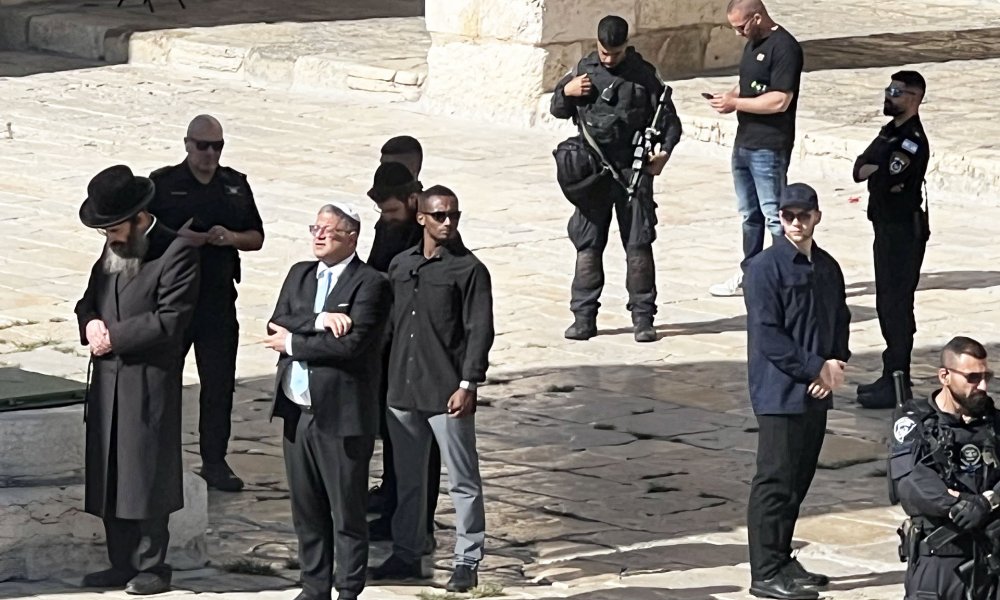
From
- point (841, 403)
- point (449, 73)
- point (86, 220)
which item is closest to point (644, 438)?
point (841, 403)

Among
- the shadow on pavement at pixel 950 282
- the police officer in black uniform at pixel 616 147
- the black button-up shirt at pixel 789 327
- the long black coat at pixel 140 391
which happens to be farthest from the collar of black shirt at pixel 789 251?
the shadow on pavement at pixel 950 282

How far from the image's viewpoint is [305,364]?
303 inches

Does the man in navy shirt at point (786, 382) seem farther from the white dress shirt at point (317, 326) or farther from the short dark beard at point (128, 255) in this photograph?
the short dark beard at point (128, 255)

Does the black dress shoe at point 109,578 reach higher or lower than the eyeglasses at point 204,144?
lower

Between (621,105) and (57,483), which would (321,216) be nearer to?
(57,483)

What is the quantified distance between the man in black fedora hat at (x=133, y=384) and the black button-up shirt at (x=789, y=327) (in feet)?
6.92

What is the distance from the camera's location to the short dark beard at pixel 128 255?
811 cm

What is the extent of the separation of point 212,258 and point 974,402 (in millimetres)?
3660

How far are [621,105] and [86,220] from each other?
168 inches

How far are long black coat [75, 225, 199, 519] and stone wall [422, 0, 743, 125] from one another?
34.3 ft

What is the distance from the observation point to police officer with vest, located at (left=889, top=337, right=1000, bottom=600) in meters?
6.98

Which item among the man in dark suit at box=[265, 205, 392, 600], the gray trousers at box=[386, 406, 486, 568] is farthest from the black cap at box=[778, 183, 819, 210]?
the man in dark suit at box=[265, 205, 392, 600]

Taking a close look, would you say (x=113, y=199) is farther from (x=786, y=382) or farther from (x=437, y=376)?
(x=786, y=382)

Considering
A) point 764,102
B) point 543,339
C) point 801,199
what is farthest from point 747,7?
point 801,199
